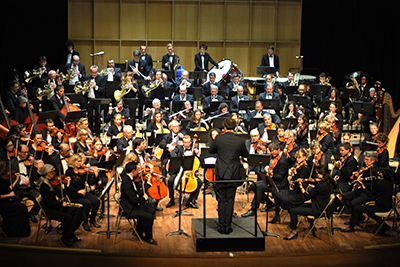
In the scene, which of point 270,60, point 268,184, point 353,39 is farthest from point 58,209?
point 353,39

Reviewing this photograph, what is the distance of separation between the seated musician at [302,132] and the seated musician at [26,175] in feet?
14.3

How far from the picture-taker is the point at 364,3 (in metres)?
11.1

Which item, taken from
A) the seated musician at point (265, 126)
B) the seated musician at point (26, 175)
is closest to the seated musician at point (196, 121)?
the seated musician at point (265, 126)

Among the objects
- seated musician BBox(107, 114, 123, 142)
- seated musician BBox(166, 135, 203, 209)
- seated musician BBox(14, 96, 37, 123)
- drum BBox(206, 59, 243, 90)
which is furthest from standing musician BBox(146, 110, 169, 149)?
drum BBox(206, 59, 243, 90)

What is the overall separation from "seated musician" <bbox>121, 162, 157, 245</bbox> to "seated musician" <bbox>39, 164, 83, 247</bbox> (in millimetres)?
606

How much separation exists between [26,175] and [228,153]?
110 inches

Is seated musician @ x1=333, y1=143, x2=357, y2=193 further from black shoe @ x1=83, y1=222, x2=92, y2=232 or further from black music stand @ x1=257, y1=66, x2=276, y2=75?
black music stand @ x1=257, y1=66, x2=276, y2=75

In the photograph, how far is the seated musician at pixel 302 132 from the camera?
26.4 ft

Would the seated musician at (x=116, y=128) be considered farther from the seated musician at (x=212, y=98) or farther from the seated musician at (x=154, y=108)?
the seated musician at (x=212, y=98)

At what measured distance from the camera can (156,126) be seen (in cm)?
835

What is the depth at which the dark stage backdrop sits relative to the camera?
32.5ft

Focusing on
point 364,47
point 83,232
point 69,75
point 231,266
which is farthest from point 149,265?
point 364,47

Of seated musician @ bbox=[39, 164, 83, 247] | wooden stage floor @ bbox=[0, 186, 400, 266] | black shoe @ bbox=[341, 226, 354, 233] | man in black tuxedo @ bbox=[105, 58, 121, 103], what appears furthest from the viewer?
man in black tuxedo @ bbox=[105, 58, 121, 103]

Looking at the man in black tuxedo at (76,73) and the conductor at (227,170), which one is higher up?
the man in black tuxedo at (76,73)
